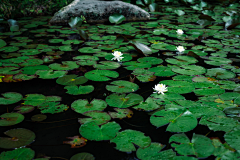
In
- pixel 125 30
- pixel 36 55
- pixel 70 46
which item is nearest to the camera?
pixel 36 55

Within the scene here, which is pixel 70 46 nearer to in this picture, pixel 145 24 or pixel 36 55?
pixel 36 55

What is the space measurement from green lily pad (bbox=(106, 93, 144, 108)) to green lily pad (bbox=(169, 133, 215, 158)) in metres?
0.43

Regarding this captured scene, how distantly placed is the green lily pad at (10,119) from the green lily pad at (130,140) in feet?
2.10

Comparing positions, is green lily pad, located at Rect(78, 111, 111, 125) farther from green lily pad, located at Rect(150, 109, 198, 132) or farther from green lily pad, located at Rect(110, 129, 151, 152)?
green lily pad, located at Rect(150, 109, 198, 132)

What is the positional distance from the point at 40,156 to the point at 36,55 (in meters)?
1.66

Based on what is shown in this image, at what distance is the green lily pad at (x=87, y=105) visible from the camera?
1438 millimetres

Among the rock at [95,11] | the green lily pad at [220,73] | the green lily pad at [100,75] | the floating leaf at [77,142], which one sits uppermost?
the rock at [95,11]

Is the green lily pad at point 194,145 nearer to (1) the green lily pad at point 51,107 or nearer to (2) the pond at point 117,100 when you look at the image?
(2) the pond at point 117,100

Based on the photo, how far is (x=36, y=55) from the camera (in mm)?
2455

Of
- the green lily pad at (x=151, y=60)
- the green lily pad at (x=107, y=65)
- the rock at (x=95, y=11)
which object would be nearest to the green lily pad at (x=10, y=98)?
the green lily pad at (x=107, y=65)

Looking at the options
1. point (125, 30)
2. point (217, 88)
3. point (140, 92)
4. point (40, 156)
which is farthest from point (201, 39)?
point (40, 156)

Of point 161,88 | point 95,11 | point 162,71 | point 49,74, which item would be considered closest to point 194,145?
point 161,88

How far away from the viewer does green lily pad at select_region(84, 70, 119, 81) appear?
1.89 metres

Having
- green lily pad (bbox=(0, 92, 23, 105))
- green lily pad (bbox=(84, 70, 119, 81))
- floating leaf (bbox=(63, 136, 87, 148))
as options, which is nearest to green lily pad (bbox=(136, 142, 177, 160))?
floating leaf (bbox=(63, 136, 87, 148))
